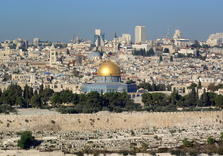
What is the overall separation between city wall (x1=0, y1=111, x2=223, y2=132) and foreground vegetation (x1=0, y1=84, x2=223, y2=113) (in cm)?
332

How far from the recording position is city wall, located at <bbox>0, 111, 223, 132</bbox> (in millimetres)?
41653

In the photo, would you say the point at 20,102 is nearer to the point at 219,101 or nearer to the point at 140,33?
A: the point at 219,101

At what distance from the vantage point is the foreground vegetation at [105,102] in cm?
4877

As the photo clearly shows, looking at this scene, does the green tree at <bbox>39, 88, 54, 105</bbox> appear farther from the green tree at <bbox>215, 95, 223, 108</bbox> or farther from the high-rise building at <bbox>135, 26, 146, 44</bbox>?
the high-rise building at <bbox>135, 26, 146, 44</bbox>

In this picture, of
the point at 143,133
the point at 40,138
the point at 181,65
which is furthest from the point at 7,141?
the point at 181,65

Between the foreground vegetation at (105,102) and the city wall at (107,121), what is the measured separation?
3.32 m

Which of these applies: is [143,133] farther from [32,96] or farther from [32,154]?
[32,96]

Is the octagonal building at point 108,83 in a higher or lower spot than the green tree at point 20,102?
higher

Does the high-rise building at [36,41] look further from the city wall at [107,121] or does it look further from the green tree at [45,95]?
the city wall at [107,121]

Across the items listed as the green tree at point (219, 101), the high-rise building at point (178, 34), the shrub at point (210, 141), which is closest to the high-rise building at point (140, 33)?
the high-rise building at point (178, 34)

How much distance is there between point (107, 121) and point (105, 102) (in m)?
7.63

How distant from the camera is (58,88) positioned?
6650 cm

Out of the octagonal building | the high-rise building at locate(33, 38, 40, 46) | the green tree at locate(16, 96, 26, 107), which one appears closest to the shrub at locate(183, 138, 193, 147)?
the green tree at locate(16, 96, 26, 107)

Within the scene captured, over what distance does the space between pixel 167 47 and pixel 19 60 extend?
30692 millimetres
